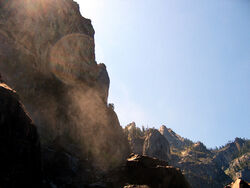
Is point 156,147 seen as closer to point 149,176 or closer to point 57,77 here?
point 57,77

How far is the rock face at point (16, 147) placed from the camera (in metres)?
26.2

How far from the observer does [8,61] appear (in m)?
63.4

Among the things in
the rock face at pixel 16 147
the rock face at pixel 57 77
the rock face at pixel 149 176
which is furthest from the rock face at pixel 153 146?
the rock face at pixel 16 147

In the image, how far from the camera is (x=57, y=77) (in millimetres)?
72625

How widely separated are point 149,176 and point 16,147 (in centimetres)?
3072

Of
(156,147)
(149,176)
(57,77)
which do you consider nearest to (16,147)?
(149,176)

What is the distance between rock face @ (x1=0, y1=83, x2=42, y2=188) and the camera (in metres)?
26.2

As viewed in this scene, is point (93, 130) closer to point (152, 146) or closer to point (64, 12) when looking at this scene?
point (64, 12)

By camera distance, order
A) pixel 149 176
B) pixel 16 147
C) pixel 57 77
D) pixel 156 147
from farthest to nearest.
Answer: pixel 156 147 < pixel 57 77 < pixel 149 176 < pixel 16 147

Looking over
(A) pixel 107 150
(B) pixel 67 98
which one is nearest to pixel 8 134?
(B) pixel 67 98

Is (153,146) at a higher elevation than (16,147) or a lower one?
higher

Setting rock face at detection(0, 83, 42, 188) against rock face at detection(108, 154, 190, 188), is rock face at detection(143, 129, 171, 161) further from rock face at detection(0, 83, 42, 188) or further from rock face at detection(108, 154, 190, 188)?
rock face at detection(0, 83, 42, 188)

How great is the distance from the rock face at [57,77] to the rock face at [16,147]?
27.2 meters

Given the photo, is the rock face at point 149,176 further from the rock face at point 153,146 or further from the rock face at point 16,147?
the rock face at point 153,146
